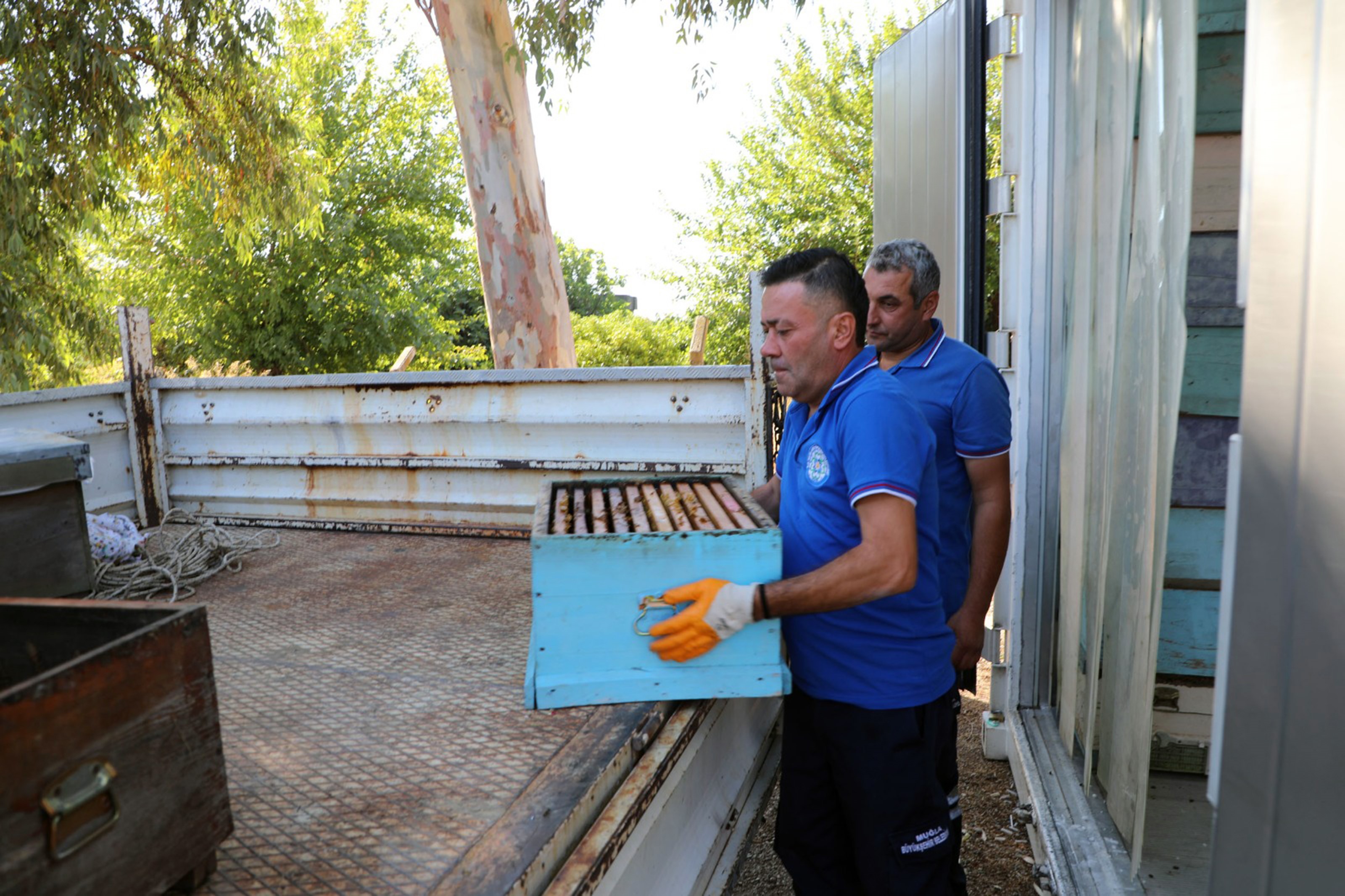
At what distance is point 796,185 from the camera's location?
626 inches

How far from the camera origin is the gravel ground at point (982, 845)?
3047 mm

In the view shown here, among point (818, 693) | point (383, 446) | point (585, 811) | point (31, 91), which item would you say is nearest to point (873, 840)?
point (818, 693)

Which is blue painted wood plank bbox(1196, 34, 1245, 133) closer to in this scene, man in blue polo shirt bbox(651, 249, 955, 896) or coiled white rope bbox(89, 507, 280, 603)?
man in blue polo shirt bbox(651, 249, 955, 896)

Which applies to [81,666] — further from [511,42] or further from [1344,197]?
[511,42]

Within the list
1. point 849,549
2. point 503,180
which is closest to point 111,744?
point 849,549

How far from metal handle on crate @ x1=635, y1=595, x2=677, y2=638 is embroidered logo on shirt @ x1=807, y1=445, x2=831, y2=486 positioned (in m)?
0.45

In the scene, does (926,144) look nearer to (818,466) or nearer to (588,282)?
(818,466)

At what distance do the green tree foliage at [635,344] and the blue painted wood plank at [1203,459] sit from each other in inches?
590

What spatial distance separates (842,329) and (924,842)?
1.24 m

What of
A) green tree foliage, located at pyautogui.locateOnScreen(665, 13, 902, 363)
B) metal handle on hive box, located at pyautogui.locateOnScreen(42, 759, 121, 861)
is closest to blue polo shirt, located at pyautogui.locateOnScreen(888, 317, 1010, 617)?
metal handle on hive box, located at pyautogui.locateOnScreen(42, 759, 121, 861)

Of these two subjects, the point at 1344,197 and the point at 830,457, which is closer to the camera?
the point at 1344,197

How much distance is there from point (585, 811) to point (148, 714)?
74 centimetres

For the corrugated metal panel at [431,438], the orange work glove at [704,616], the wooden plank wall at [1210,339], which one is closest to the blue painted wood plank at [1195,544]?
the wooden plank wall at [1210,339]

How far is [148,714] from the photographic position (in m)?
1.29
